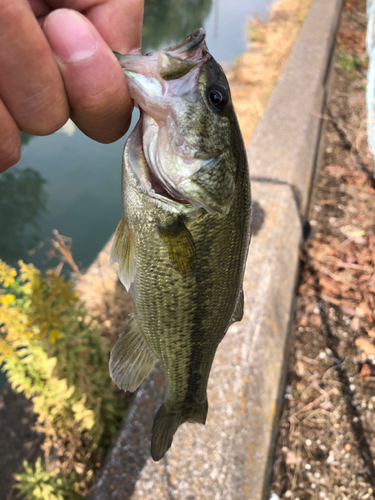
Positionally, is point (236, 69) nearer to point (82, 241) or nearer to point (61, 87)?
point (82, 241)

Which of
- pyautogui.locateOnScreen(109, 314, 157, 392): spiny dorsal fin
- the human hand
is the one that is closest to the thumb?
the human hand

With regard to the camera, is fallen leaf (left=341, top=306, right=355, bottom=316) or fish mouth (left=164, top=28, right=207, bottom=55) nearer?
fish mouth (left=164, top=28, right=207, bottom=55)

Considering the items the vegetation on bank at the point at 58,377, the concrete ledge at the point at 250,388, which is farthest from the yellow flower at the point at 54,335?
the concrete ledge at the point at 250,388

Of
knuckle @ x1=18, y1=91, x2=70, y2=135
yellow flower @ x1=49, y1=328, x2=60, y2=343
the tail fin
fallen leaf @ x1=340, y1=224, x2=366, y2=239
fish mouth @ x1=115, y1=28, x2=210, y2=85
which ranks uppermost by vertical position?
fish mouth @ x1=115, y1=28, x2=210, y2=85

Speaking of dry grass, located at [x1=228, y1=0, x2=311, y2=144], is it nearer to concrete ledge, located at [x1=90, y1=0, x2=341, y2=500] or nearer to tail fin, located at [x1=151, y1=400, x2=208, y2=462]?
concrete ledge, located at [x1=90, y1=0, x2=341, y2=500]

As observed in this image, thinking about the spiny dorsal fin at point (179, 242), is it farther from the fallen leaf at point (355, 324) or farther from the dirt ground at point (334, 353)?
the fallen leaf at point (355, 324)

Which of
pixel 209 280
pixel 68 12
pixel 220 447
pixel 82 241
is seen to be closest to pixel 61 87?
pixel 68 12

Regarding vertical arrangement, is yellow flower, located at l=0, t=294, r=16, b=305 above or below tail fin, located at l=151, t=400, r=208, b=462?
below

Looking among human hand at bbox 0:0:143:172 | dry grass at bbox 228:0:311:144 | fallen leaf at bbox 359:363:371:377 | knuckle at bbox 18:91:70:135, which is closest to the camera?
human hand at bbox 0:0:143:172
